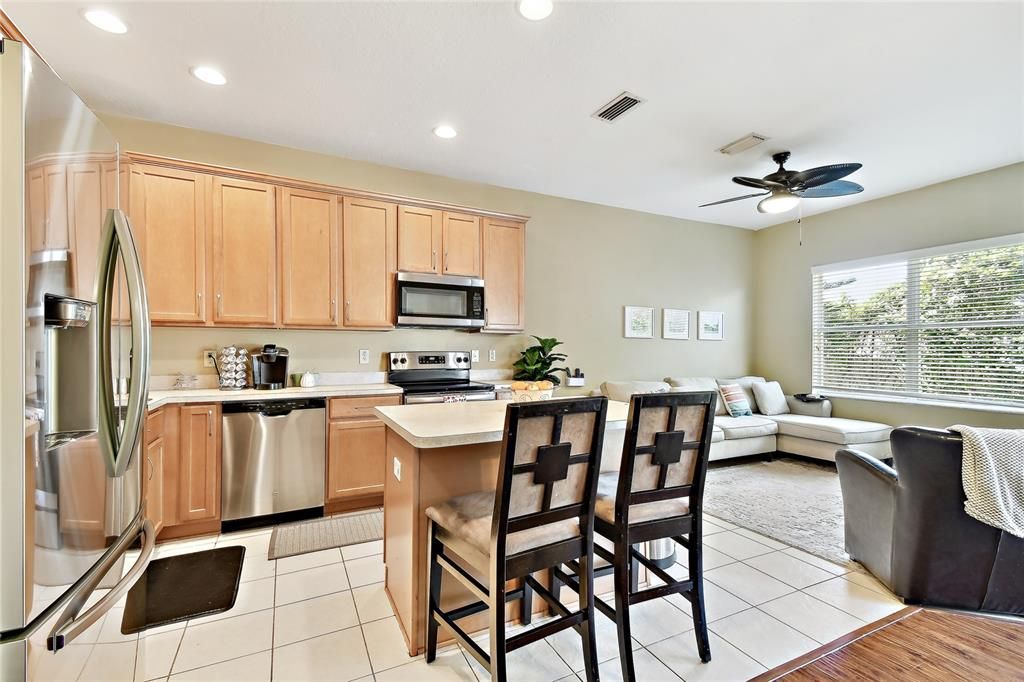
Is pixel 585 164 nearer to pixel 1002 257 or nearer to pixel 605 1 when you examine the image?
pixel 605 1

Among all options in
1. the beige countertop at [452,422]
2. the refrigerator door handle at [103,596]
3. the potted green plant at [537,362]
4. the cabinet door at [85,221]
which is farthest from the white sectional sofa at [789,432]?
the cabinet door at [85,221]

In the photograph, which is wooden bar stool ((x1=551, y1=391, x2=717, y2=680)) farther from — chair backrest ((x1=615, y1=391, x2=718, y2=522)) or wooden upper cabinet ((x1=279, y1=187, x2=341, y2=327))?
wooden upper cabinet ((x1=279, y1=187, x2=341, y2=327))

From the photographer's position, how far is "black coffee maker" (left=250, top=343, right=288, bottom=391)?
3461 millimetres

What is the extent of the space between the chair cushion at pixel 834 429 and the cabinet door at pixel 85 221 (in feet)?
16.6

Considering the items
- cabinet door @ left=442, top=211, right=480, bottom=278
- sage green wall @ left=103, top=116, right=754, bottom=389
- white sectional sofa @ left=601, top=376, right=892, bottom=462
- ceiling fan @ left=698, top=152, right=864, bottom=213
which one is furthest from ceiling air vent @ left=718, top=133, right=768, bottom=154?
white sectional sofa @ left=601, top=376, right=892, bottom=462

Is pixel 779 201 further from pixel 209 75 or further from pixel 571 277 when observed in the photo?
pixel 209 75

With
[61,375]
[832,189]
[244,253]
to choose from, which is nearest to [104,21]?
[244,253]

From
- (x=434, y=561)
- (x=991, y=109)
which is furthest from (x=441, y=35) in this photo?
(x=991, y=109)

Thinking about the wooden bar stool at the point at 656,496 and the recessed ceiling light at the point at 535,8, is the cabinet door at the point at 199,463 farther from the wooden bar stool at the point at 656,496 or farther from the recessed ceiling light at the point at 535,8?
the recessed ceiling light at the point at 535,8

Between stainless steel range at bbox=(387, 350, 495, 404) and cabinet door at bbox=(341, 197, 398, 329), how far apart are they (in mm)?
446

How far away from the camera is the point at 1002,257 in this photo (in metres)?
4.12

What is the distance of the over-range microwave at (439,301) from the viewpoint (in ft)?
12.9

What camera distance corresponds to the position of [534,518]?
1.50 m

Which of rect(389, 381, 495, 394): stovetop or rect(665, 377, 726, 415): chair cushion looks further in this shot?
rect(665, 377, 726, 415): chair cushion
